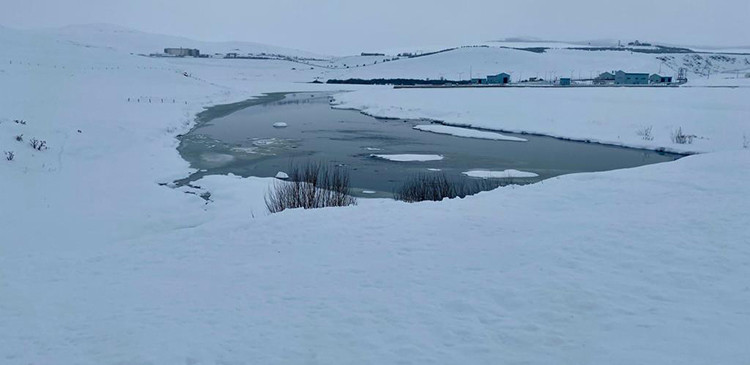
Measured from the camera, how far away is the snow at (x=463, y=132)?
28.3 metres

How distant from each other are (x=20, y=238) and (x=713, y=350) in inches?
407

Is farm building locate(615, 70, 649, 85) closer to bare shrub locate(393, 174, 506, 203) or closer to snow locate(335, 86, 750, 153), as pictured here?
snow locate(335, 86, 750, 153)

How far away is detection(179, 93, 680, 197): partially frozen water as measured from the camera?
62.2ft

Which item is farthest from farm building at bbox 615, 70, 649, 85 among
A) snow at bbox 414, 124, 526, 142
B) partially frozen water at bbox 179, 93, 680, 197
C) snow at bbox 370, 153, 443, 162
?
snow at bbox 370, 153, 443, 162

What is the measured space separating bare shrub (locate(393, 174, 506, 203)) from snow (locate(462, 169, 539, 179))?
0.72 m

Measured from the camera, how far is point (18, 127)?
18.4 m

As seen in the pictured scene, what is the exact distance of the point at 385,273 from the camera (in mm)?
6859

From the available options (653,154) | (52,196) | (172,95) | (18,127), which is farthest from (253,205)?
(172,95)

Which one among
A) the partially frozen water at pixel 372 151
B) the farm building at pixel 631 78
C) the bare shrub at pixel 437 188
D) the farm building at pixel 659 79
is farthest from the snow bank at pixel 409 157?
the farm building at pixel 659 79

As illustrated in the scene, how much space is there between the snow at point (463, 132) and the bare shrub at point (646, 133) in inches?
208

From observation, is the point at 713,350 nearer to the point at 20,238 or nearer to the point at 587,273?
the point at 587,273

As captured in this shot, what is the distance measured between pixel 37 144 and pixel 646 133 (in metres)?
23.9

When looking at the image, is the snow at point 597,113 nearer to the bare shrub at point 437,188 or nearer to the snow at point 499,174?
the snow at point 499,174

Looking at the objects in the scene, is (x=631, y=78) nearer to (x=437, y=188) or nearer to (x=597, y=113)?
(x=597, y=113)
